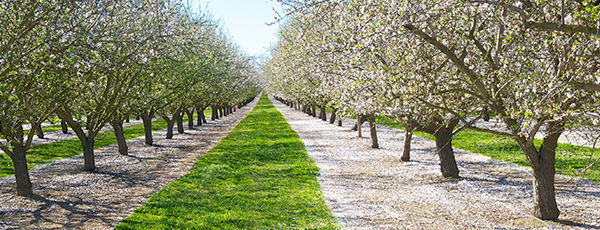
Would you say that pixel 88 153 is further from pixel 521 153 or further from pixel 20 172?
pixel 521 153

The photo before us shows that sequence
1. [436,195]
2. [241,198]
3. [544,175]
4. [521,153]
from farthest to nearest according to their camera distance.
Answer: [521,153]
[436,195]
[241,198]
[544,175]

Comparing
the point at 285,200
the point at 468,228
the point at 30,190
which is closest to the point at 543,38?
the point at 468,228

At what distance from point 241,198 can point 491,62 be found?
8.15 m

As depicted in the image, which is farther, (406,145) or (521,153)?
(521,153)

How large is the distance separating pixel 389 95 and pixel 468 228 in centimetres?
399

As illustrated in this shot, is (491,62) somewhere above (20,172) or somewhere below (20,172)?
above

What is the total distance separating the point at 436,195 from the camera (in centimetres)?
1401

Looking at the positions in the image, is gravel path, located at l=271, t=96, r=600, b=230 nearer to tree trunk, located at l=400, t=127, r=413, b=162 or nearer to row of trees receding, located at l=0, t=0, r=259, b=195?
tree trunk, located at l=400, t=127, r=413, b=162

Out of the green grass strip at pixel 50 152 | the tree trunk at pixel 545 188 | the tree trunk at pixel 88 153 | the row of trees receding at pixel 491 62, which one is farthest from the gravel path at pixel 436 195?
the green grass strip at pixel 50 152

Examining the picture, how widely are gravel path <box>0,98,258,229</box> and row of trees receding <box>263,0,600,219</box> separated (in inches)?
314

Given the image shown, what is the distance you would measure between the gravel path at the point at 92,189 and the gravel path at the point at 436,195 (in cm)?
650

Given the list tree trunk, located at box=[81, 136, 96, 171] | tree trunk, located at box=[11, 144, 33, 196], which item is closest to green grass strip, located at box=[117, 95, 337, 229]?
tree trunk, located at box=[11, 144, 33, 196]

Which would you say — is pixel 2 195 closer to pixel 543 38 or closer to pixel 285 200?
pixel 285 200

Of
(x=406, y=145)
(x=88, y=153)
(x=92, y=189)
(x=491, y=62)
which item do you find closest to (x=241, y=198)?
(x=92, y=189)
